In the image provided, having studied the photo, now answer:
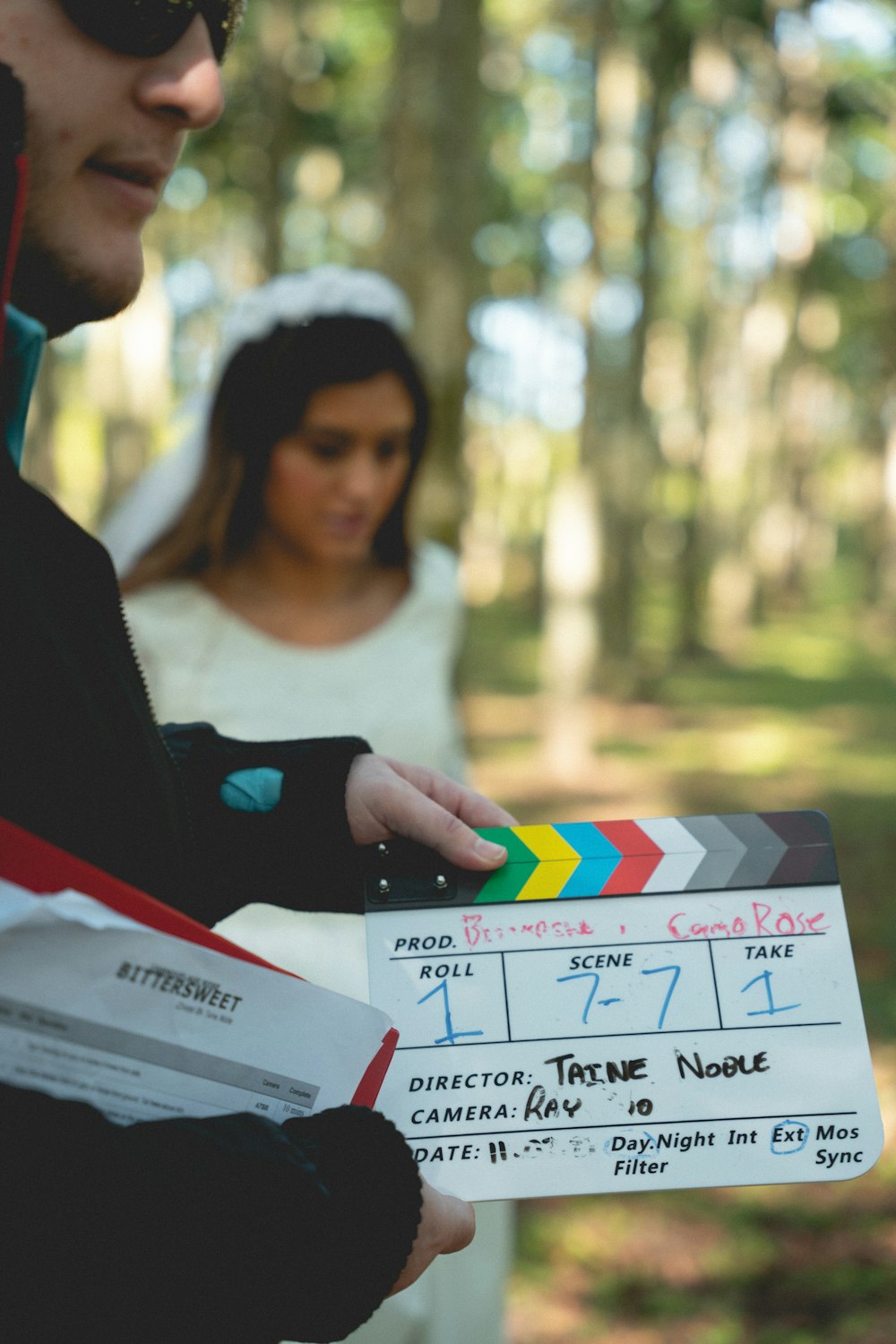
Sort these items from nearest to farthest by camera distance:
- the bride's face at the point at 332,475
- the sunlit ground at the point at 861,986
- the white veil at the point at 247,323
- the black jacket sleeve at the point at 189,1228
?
the black jacket sleeve at the point at 189,1228 → the bride's face at the point at 332,475 → the white veil at the point at 247,323 → the sunlit ground at the point at 861,986

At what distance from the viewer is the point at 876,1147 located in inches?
59.3

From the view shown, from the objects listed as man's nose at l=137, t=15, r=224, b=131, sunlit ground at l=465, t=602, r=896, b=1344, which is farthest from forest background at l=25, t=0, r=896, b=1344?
man's nose at l=137, t=15, r=224, b=131

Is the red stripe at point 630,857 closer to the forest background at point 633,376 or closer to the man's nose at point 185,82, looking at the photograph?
the man's nose at point 185,82

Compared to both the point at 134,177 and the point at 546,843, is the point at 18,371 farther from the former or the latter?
the point at 546,843

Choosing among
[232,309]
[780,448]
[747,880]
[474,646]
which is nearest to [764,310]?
[780,448]

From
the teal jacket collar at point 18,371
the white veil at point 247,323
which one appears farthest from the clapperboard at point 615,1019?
the white veil at point 247,323

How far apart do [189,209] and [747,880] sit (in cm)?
2386

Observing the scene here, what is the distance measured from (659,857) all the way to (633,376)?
42.2 feet

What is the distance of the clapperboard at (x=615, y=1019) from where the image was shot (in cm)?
148

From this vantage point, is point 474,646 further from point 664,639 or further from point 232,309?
point 232,309

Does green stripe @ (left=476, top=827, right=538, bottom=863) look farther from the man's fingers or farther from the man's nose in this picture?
the man's nose

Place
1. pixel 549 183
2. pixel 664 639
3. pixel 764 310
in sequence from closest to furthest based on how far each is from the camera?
pixel 764 310
pixel 549 183
pixel 664 639

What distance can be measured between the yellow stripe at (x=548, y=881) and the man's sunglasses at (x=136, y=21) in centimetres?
90

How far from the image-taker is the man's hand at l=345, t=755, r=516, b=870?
1.49m
